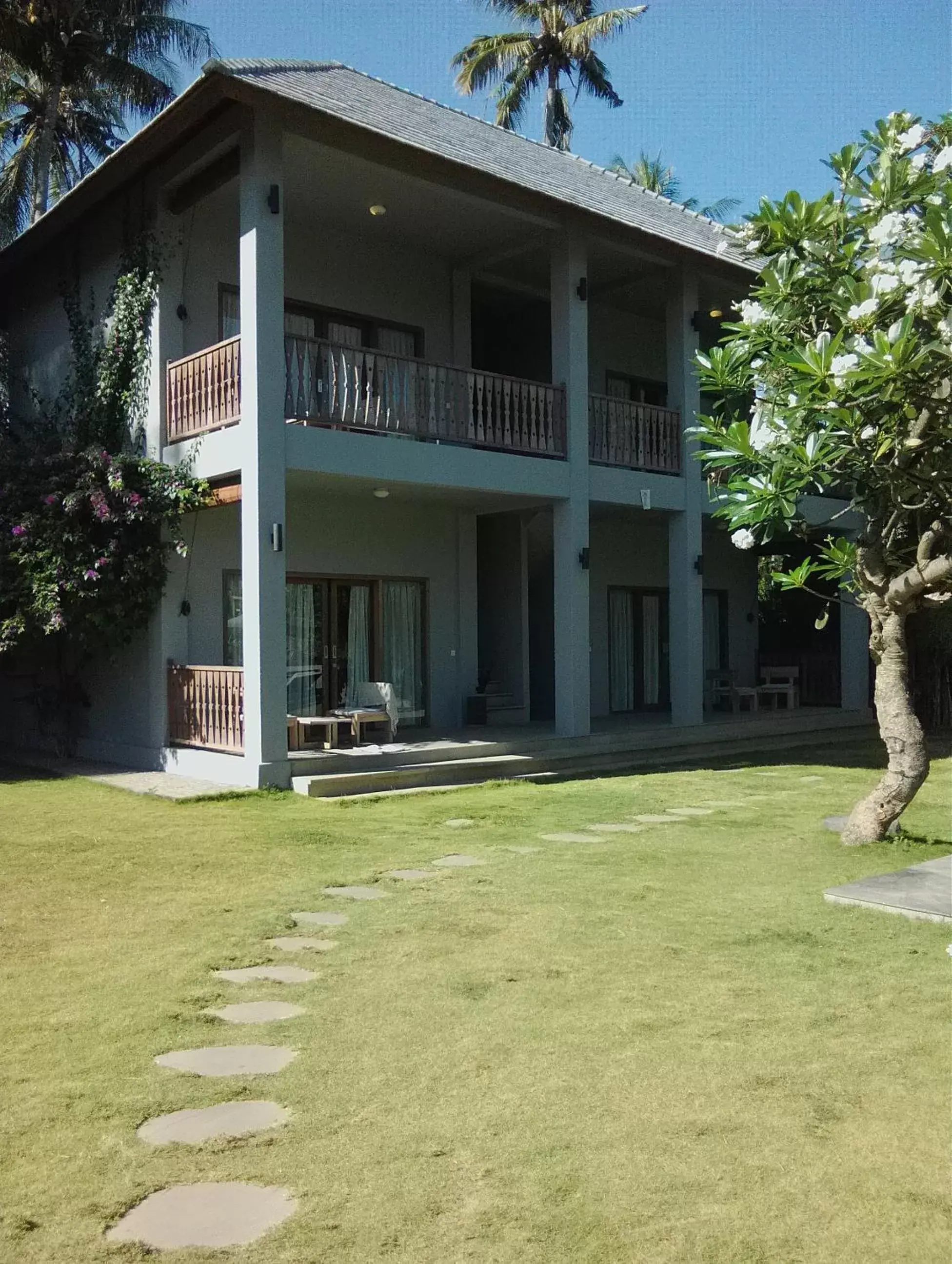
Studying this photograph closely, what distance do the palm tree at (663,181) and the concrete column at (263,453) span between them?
30.7m

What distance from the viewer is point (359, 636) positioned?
14773mm

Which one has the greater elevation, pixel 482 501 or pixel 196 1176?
pixel 482 501

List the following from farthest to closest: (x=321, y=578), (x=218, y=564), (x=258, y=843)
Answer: (x=321, y=578) → (x=218, y=564) → (x=258, y=843)

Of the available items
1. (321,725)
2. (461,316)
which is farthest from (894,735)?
(461,316)

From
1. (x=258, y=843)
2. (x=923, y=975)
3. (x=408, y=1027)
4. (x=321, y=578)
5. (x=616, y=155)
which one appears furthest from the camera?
(x=616, y=155)

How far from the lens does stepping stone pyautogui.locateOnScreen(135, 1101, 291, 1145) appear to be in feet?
11.3

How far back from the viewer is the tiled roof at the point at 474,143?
11.5 meters

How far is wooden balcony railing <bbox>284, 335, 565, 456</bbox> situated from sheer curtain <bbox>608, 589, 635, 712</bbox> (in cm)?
489

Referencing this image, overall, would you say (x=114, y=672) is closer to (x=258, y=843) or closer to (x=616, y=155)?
(x=258, y=843)

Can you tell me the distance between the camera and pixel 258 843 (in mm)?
8602

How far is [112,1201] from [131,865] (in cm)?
497

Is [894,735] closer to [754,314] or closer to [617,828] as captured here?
[617,828]

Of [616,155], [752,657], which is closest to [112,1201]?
[752,657]

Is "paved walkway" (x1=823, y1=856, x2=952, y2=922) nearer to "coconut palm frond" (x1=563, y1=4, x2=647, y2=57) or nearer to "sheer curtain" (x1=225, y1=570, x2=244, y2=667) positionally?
"sheer curtain" (x1=225, y1=570, x2=244, y2=667)
